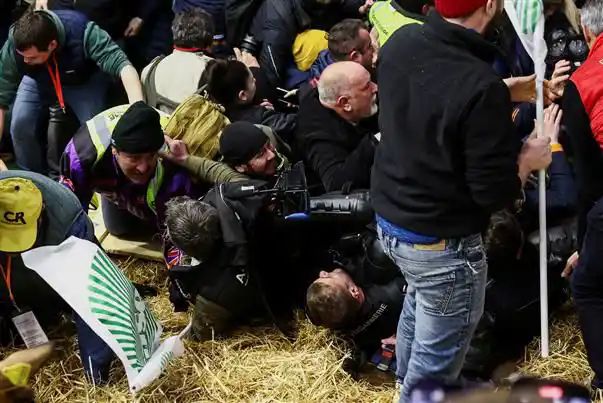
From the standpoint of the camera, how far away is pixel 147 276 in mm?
4008

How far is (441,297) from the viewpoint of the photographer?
2.45 meters

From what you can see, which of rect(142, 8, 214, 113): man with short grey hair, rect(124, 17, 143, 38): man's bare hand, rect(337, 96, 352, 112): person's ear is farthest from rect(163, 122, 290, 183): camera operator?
rect(124, 17, 143, 38): man's bare hand

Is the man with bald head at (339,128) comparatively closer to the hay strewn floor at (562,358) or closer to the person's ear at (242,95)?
the person's ear at (242,95)

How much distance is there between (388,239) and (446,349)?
0.38 meters

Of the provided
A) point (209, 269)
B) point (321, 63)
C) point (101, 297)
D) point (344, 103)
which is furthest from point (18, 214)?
point (321, 63)

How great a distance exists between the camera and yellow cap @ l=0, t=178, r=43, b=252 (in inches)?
107

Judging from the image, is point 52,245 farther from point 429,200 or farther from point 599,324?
point 599,324

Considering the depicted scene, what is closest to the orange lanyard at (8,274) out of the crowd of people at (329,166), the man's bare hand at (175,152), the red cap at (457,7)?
the crowd of people at (329,166)

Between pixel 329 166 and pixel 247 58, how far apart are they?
1299 millimetres

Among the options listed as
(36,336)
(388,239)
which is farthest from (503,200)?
(36,336)

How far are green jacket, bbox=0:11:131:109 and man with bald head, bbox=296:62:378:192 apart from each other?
42.8 inches

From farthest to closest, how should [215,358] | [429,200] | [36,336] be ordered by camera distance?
[215,358]
[36,336]
[429,200]

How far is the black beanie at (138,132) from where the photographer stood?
11.0ft

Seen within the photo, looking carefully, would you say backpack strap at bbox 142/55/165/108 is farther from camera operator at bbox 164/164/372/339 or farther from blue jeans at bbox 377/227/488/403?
blue jeans at bbox 377/227/488/403
